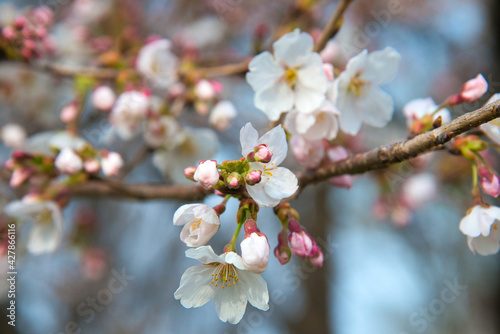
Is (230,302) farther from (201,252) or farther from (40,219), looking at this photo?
(40,219)

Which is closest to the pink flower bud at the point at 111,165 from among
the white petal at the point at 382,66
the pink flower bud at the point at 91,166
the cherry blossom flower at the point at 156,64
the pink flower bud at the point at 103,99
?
the pink flower bud at the point at 91,166

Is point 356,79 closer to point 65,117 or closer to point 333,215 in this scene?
point 65,117

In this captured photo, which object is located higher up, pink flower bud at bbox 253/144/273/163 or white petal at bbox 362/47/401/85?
white petal at bbox 362/47/401/85

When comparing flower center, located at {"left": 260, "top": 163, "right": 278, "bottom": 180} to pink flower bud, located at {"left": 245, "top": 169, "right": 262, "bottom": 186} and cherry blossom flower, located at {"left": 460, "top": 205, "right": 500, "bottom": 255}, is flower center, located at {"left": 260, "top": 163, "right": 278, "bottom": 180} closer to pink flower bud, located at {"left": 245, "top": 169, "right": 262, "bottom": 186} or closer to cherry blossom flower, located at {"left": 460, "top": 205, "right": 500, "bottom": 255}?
pink flower bud, located at {"left": 245, "top": 169, "right": 262, "bottom": 186}

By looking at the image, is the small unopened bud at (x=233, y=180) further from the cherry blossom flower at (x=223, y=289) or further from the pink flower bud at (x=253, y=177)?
the cherry blossom flower at (x=223, y=289)

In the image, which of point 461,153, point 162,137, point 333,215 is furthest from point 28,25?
point 333,215

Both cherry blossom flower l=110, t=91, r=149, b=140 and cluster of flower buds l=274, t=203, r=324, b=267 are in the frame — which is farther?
cherry blossom flower l=110, t=91, r=149, b=140

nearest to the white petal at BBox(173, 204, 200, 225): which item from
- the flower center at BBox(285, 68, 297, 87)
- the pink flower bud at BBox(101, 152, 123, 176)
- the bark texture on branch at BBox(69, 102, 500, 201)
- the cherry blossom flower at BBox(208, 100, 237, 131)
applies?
the bark texture on branch at BBox(69, 102, 500, 201)
